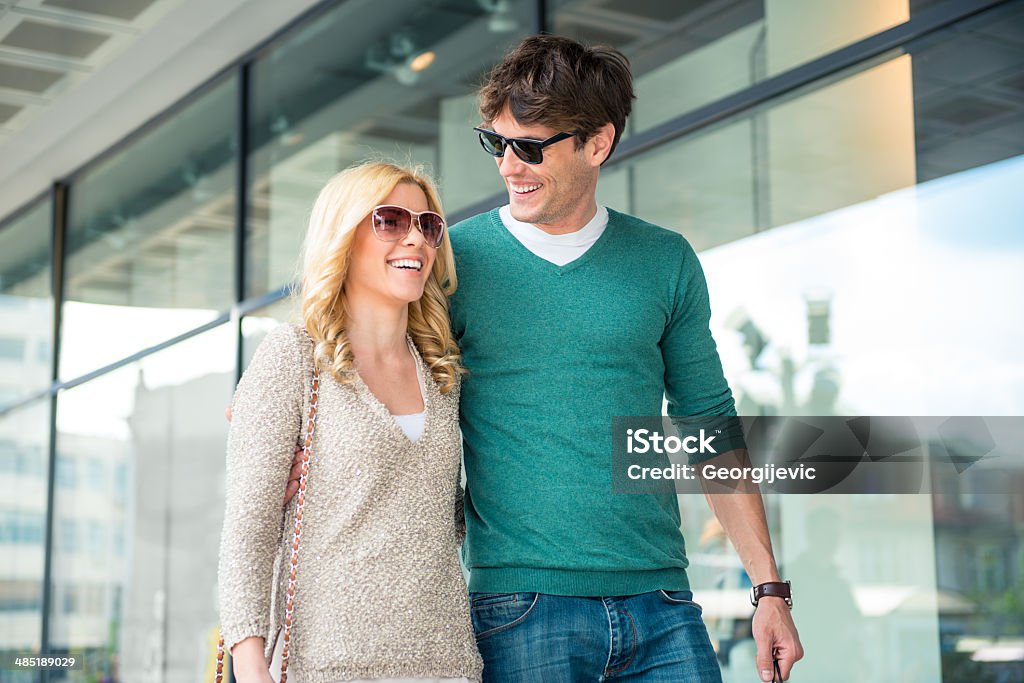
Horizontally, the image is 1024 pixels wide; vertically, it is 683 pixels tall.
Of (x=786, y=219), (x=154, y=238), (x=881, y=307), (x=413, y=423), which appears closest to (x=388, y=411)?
(x=413, y=423)

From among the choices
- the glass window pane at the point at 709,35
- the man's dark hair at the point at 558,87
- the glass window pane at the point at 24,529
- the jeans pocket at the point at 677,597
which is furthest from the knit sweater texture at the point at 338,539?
the glass window pane at the point at 24,529

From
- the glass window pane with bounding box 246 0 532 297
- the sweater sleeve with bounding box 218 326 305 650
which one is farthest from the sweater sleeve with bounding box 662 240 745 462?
the glass window pane with bounding box 246 0 532 297

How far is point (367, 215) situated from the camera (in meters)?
2.07

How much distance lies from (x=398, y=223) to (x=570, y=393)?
0.42m

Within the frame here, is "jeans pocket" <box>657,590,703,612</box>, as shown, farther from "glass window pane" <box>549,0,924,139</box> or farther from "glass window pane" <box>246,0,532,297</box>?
"glass window pane" <box>246,0,532,297</box>

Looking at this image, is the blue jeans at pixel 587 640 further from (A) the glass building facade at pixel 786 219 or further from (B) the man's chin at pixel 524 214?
(A) the glass building facade at pixel 786 219

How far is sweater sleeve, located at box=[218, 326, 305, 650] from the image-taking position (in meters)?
1.83

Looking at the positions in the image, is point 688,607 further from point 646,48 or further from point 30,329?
point 30,329

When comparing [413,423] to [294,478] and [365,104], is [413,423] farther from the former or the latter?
[365,104]

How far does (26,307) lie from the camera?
9.41 metres

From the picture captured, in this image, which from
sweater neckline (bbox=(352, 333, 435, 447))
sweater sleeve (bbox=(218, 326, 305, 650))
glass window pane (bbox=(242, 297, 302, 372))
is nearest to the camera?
sweater sleeve (bbox=(218, 326, 305, 650))

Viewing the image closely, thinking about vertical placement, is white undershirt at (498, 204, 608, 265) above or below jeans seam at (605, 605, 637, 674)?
above

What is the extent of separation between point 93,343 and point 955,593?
6.71 meters

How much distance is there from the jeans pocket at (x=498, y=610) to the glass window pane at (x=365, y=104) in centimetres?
276
